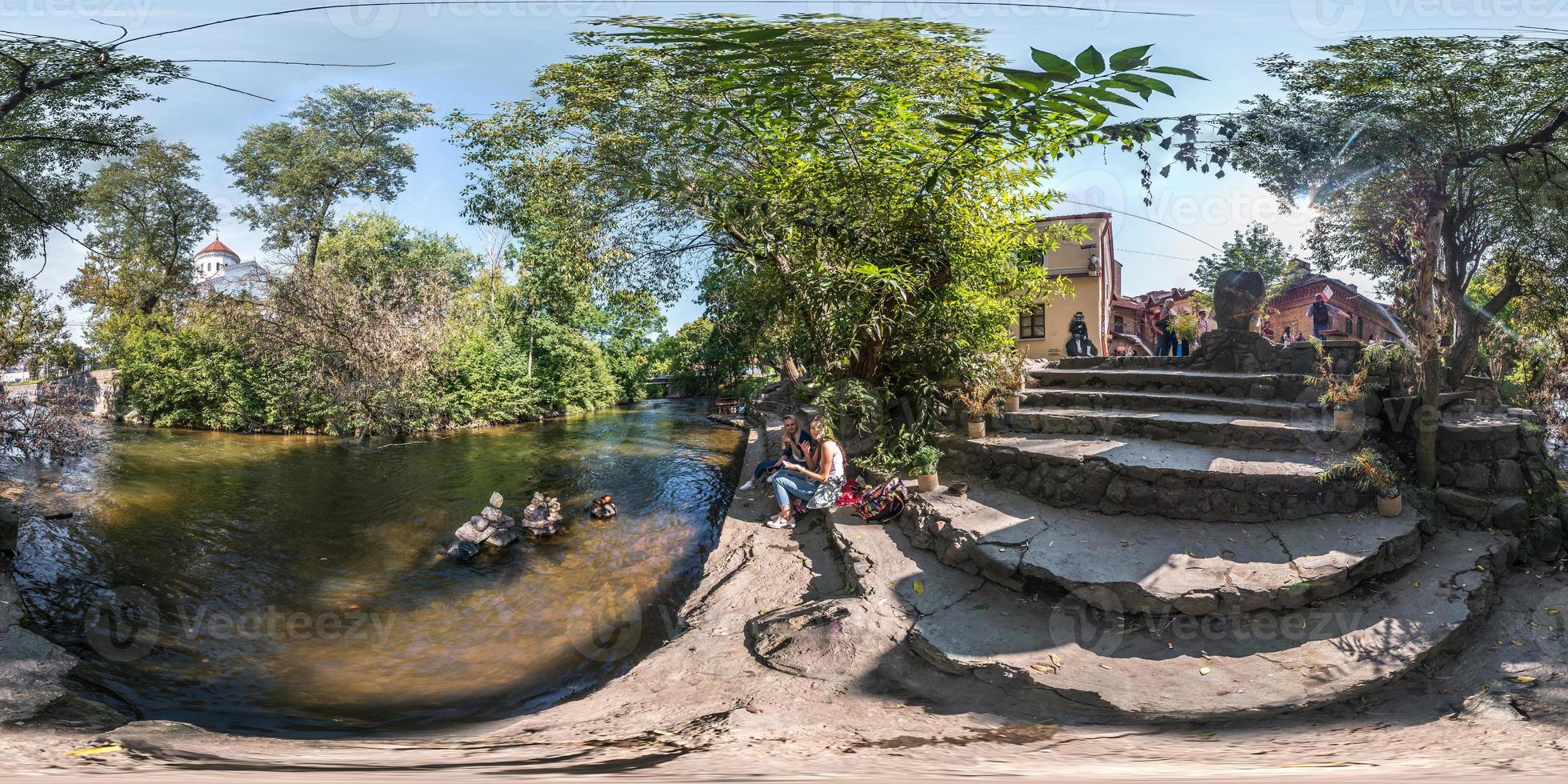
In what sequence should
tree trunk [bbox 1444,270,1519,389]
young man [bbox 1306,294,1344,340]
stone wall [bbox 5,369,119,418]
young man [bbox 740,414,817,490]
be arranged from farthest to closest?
young man [bbox 1306,294,1344,340] < stone wall [bbox 5,369,119,418] < young man [bbox 740,414,817,490] < tree trunk [bbox 1444,270,1519,389]

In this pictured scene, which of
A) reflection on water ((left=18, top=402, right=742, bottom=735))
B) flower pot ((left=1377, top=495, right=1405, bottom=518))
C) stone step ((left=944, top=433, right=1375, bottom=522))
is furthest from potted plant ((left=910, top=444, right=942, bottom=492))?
flower pot ((left=1377, top=495, right=1405, bottom=518))

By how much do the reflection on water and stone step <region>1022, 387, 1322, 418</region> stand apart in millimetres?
4481

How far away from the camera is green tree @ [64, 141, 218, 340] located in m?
6.61

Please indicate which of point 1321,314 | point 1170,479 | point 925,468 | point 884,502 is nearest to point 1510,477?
point 1170,479

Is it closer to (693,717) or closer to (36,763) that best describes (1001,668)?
(693,717)

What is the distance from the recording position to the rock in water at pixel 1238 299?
7.54m

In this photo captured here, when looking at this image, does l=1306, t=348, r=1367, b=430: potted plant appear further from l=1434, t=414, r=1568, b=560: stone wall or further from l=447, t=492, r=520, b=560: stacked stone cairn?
l=447, t=492, r=520, b=560: stacked stone cairn

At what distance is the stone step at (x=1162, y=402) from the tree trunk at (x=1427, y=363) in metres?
0.88

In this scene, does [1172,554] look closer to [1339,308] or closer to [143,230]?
[1339,308]

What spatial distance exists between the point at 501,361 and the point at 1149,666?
20.6 meters

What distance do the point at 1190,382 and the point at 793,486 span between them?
15.5 feet

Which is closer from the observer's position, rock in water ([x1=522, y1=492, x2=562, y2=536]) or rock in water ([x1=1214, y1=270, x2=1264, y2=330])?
rock in water ([x1=1214, y1=270, x2=1264, y2=330])


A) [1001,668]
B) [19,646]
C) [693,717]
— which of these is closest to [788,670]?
[693,717]

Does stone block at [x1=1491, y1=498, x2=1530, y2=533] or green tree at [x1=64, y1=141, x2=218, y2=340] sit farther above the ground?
green tree at [x1=64, y1=141, x2=218, y2=340]
